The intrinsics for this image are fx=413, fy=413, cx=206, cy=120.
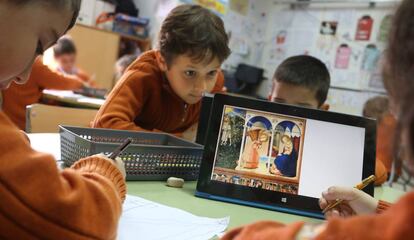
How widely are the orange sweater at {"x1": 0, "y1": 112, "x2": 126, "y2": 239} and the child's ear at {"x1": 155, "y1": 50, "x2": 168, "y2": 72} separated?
888mm

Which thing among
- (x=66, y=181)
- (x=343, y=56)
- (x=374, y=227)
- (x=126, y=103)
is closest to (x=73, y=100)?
(x=126, y=103)

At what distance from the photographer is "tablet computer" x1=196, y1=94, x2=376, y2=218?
88 cm

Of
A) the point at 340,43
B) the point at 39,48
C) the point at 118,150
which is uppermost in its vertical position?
the point at 340,43

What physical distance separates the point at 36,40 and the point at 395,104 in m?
0.47

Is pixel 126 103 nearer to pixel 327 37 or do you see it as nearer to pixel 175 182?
pixel 175 182

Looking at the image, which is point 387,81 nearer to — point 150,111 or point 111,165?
point 111,165

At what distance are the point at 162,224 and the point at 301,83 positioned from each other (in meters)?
0.97

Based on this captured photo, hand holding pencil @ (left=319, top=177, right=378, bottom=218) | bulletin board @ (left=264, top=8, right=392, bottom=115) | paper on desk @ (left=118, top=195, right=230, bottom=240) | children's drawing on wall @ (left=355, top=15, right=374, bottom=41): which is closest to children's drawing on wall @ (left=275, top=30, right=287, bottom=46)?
bulletin board @ (left=264, top=8, right=392, bottom=115)

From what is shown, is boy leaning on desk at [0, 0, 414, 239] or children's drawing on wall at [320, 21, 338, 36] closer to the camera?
boy leaning on desk at [0, 0, 414, 239]

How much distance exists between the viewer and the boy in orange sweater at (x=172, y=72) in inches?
50.8

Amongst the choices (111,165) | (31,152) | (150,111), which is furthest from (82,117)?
(31,152)

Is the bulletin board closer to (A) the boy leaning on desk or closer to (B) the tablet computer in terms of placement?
(B) the tablet computer

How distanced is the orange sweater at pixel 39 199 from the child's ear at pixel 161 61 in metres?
0.89

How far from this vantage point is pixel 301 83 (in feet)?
4.91
